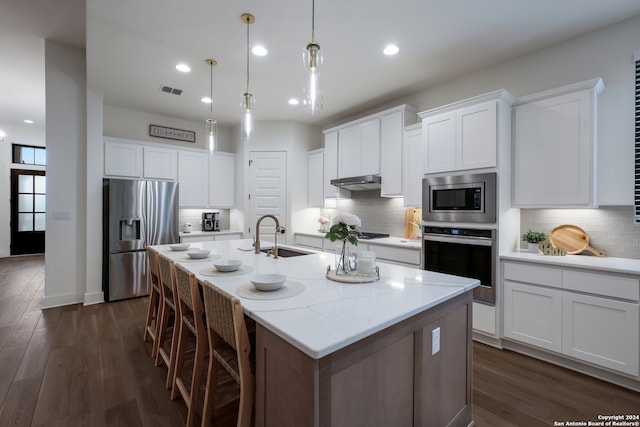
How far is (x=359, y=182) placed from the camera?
4219 mm

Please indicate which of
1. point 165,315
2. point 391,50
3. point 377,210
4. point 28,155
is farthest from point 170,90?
point 28,155

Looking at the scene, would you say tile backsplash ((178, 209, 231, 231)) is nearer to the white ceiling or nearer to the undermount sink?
the white ceiling

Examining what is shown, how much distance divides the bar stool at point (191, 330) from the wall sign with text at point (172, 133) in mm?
4027

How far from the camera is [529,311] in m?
2.59

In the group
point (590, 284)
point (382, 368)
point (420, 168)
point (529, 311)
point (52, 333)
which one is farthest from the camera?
point (420, 168)

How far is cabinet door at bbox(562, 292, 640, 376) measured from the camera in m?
2.11

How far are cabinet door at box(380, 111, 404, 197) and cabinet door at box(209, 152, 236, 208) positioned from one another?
9.74 ft

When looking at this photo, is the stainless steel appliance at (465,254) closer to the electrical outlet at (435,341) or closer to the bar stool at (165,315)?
the electrical outlet at (435,341)

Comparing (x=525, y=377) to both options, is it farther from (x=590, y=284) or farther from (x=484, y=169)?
(x=484, y=169)

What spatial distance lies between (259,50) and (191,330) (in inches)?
104

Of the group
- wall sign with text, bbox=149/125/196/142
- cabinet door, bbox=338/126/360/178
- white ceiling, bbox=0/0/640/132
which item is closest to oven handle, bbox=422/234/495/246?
cabinet door, bbox=338/126/360/178

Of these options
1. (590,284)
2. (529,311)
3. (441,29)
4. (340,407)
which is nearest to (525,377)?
(529,311)

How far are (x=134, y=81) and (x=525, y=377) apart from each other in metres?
5.13

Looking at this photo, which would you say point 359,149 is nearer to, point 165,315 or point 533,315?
point 533,315
